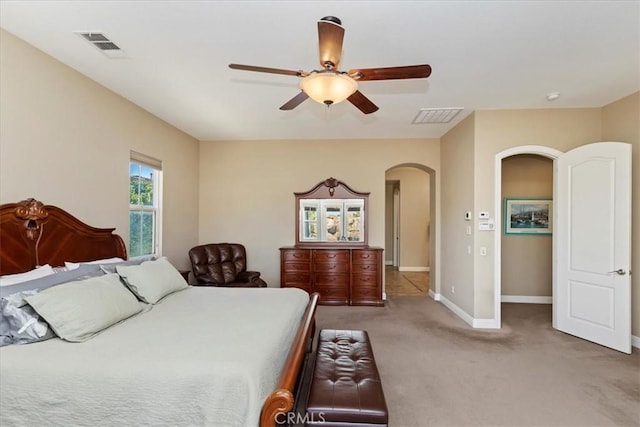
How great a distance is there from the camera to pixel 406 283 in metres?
7.30

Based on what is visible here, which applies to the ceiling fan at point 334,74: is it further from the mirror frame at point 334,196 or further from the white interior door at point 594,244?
the mirror frame at point 334,196

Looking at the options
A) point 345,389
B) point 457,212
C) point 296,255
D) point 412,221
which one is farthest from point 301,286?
point 412,221

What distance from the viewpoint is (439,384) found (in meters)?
2.76

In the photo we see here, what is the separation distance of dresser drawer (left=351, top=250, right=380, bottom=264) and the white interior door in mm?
2498

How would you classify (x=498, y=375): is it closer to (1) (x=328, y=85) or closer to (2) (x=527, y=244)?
(1) (x=328, y=85)

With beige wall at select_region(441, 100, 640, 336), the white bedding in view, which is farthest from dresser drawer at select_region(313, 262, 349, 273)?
the white bedding

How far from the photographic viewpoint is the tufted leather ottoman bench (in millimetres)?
1701

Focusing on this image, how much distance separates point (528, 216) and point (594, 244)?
1937 millimetres

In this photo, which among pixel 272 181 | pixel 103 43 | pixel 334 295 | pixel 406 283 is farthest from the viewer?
pixel 406 283

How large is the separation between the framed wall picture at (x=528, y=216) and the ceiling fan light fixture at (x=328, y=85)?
470cm

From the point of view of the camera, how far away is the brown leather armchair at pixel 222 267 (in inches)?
193

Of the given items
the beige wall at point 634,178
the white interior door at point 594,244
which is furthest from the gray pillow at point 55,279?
the beige wall at point 634,178

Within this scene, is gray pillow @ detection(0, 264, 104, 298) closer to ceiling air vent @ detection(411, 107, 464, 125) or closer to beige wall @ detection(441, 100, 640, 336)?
ceiling air vent @ detection(411, 107, 464, 125)

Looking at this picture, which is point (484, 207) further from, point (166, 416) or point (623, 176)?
point (166, 416)
